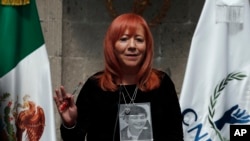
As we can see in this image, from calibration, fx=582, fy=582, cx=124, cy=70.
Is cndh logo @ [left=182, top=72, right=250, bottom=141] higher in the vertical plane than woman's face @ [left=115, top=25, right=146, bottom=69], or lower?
lower

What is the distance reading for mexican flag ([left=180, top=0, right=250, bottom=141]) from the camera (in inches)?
101

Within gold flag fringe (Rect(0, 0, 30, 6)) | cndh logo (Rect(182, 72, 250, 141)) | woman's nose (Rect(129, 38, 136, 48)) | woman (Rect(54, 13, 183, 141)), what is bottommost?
cndh logo (Rect(182, 72, 250, 141))

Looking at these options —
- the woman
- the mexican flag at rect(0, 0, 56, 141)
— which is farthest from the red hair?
the mexican flag at rect(0, 0, 56, 141)

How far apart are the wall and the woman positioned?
845mm

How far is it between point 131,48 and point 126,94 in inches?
6.8

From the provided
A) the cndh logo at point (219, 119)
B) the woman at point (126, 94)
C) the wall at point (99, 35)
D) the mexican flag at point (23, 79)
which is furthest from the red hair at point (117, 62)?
the wall at point (99, 35)

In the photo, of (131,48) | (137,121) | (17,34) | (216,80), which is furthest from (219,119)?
(17,34)

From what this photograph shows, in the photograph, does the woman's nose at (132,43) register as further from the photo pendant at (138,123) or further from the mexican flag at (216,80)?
the mexican flag at (216,80)

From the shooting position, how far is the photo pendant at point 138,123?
7.02 ft

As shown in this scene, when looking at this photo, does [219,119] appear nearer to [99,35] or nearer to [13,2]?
[99,35]

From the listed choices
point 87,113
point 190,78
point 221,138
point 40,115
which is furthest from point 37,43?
point 221,138

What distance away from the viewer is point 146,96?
2.15m

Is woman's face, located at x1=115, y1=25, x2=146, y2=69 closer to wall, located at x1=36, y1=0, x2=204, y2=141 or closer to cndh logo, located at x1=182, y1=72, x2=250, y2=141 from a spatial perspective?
Answer: cndh logo, located at x1=182, y1=72, x2=250, y2=141

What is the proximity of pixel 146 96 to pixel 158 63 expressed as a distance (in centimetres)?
88
